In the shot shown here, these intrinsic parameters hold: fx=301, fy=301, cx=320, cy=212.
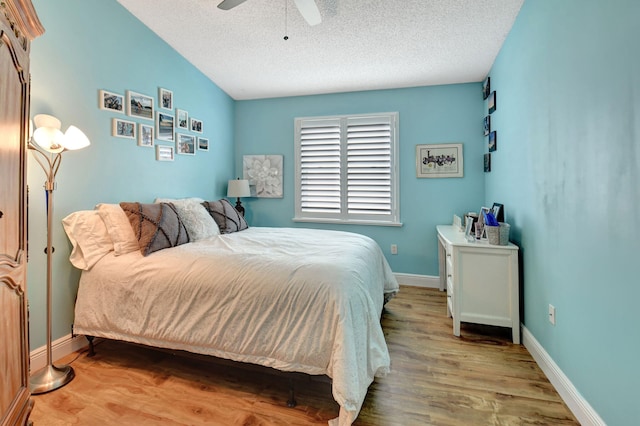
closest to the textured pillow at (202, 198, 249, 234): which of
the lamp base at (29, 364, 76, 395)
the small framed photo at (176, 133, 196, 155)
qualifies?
the small framed photo at (176, 133, 196, 155)

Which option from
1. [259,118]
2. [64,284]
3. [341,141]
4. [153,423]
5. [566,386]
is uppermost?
[259,118]

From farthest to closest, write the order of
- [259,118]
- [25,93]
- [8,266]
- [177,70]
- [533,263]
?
[259,118], [177,70], [533,263], [25,93], [8,266]

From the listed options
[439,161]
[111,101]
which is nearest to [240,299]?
[111,101]

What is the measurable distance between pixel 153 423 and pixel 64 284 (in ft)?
4.54

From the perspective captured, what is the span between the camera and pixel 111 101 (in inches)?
103

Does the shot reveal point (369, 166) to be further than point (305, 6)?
Yes

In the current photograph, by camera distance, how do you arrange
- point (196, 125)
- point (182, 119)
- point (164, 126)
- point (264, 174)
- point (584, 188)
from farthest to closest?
point (264, 174), point (196, 125), point (182, 119), point (164, 126), point (584, 188)

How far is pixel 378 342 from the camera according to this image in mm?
1684

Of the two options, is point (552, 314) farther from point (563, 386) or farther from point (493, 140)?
point (493, 140)

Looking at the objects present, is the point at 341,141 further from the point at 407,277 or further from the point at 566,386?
the point at 566,386

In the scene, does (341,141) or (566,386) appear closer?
(566,386)

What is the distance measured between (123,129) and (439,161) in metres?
3.45

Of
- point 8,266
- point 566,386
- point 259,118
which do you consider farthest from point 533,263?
point 259,118

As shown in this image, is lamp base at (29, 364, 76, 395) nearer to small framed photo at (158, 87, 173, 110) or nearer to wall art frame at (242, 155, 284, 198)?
small framed photo at (158, 87, 173, 110)
